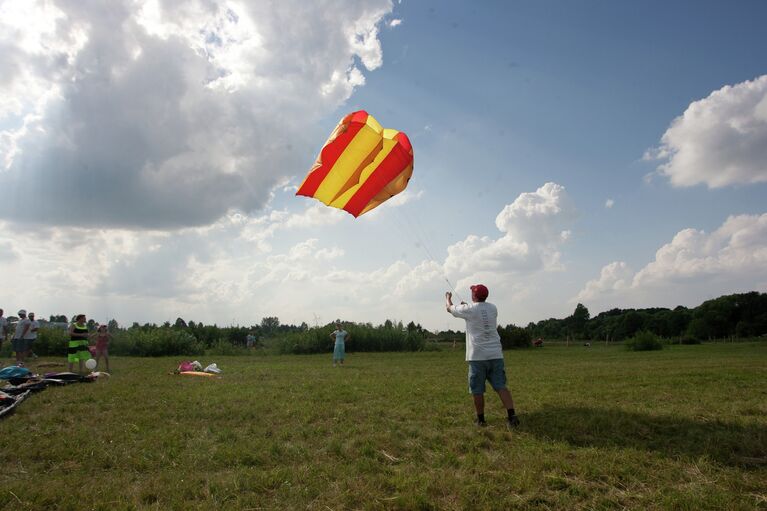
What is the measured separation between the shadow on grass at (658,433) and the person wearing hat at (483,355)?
583mm

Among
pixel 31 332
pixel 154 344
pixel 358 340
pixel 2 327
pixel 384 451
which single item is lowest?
pixel 384 451

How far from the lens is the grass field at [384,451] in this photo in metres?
4.48

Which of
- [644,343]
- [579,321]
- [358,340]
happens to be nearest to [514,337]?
[644,343]

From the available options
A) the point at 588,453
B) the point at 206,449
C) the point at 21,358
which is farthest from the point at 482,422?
the point at 21,358

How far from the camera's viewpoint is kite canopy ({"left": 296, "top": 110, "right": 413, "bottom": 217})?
9875 millimetres

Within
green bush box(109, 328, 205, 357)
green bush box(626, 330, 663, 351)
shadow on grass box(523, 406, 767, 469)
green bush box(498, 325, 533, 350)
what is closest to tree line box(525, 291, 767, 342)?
green bush box(498, 325, 533, 350)

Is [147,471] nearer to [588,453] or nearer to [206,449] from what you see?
[206,449]

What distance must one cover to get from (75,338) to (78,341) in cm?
11

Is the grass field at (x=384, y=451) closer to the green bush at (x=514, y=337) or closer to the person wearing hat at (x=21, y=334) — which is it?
the person wearing hat at (x=21, y=334)

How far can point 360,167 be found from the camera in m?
10.0

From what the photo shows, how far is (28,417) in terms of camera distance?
7.80 metres

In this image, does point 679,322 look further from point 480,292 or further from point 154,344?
point 480,292

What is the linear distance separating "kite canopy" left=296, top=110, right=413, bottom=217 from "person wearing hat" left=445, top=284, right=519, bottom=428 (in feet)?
A: 12.2

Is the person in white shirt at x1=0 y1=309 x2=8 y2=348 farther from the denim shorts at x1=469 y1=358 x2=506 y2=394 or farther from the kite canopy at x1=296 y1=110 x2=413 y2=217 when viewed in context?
the denim shorts at x1=469 y1=358 x2=506 y2=394
